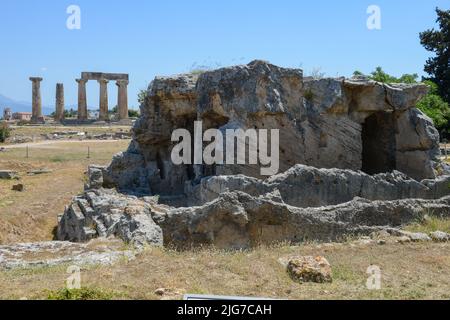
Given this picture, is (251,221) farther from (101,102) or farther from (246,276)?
(101,102)

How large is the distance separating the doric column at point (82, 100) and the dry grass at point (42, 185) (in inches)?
808

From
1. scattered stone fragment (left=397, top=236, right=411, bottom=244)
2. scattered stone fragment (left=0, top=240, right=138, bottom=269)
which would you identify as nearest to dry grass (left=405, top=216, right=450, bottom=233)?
scattered stone fragment (left=397, top=236, right=411, bottom=244)

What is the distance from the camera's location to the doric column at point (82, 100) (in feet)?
182

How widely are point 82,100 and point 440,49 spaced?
34455 millimetres

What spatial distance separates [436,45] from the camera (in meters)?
39.0

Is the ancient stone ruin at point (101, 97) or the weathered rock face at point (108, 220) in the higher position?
the ancient stone ruin at point (101, 97)

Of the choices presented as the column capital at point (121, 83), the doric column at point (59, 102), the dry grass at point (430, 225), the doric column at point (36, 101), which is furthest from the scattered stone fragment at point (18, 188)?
the doric column at point (59, 102)

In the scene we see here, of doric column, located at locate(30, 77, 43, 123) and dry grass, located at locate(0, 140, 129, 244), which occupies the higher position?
doric column, located at locate(30, 77, 43, 123)

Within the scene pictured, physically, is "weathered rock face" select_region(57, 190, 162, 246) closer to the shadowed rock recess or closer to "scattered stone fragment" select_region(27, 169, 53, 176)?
the shadowed rock recess

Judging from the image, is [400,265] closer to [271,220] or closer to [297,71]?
[271,220]

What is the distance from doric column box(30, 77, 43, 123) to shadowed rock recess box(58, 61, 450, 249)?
4215 centimetres

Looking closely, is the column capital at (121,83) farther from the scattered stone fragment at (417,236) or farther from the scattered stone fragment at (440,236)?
the scattered stone fragment at (440,236)

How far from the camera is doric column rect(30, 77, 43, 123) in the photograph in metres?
55.6

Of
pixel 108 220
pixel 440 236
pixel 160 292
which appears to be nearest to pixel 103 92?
pixel 108 220
